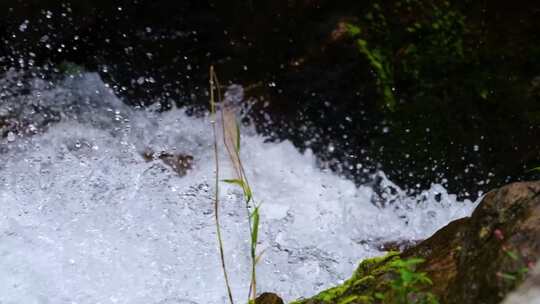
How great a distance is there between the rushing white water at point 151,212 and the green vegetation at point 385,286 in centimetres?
101

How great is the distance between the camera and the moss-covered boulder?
1.64 m

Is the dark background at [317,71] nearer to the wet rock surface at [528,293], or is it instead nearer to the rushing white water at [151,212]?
the rushing white water at [151,212]

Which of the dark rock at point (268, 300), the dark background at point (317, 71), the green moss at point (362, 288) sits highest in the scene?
the dark background at point (317, 71)

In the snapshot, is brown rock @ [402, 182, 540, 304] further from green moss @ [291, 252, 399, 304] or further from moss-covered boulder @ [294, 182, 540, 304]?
green moss @ [291, 252, 399, 304]

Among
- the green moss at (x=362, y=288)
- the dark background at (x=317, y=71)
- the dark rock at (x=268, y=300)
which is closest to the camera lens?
the green moss at (x=362, y=288)

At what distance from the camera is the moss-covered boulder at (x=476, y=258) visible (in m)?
1.64

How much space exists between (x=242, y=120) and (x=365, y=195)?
1.05 meters

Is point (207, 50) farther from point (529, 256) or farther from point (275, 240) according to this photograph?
point (529, 256)

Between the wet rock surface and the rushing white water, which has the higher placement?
the rushing white water

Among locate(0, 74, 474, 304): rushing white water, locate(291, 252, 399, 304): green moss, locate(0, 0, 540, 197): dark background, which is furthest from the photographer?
locate(0, 0, 540, 197): dark background

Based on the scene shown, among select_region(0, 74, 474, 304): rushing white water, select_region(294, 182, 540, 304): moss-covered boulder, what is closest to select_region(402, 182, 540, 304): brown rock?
select_region(294, 182, 540, 304): moss-covered boulder

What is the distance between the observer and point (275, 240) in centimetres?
368

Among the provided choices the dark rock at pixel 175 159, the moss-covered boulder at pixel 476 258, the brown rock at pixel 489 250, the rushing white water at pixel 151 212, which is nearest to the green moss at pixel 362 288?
the moss-covered boulder at pixel 476 258

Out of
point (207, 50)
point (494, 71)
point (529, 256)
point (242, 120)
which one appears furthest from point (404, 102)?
point (529, 256)
